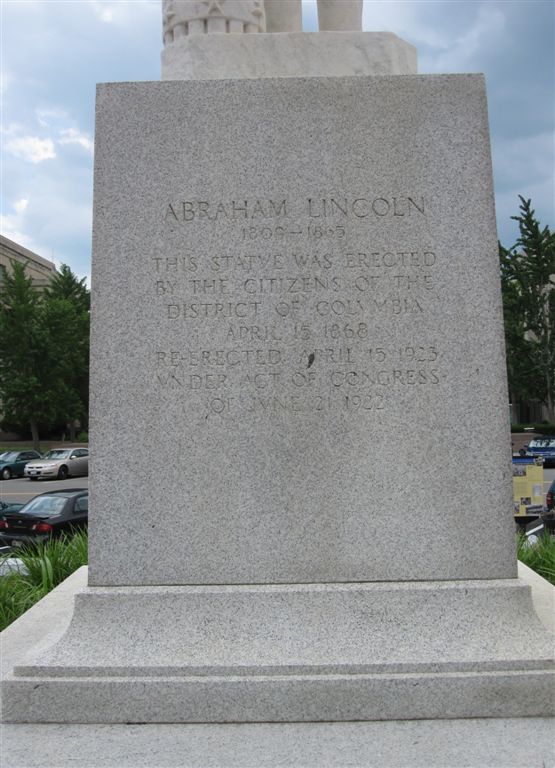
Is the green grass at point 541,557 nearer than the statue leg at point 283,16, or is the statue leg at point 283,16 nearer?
the statue leg at point 283,16

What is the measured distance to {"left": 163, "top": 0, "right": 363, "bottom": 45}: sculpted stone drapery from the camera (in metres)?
4.84

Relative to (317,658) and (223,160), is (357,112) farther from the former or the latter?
(317,658)

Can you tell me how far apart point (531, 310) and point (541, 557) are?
139 feet

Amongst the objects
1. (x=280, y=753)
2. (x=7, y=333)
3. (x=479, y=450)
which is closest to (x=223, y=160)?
(x=479, y=450)

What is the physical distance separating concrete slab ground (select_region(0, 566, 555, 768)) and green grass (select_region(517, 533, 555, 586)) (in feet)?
10.5

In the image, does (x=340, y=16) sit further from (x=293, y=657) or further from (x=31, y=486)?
(x=31, y=486)

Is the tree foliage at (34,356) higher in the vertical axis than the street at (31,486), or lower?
higher

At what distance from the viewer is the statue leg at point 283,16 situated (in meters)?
5.29

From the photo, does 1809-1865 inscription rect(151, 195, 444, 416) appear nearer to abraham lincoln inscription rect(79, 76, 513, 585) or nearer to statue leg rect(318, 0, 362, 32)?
abraham lincoln inscription rect(79, 76, 513, 585)

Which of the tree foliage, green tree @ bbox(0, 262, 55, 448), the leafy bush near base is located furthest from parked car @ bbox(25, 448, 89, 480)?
the leafy bush near base

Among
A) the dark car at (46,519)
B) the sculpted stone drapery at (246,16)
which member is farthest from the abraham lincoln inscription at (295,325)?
the dark car at (46,519)

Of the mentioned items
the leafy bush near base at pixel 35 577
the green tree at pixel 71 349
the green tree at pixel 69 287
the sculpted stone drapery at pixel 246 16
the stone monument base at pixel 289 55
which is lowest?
the leafy bush near base at pixel 35 577

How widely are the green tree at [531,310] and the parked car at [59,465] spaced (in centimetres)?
2690

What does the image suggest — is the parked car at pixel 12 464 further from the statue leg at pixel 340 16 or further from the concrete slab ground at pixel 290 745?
the concrete slab ground at pixel 290 745
